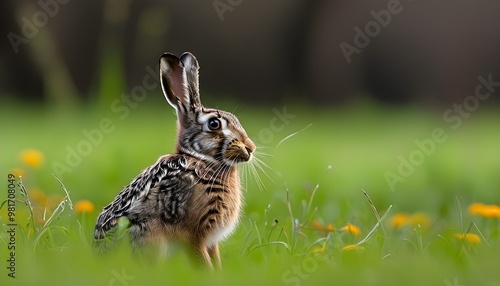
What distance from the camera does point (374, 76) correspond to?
13570 mm

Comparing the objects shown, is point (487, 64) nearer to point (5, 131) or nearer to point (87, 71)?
point (87, 71)

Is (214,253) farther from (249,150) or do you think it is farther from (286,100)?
(286,100)

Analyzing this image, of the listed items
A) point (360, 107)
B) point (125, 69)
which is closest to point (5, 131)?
point (125, 69)

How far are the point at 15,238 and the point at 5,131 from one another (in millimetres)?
7082

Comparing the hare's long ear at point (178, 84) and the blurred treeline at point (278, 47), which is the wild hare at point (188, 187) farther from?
the blurred treeline at point (278, 47)

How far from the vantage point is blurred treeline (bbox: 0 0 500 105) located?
1302cm
